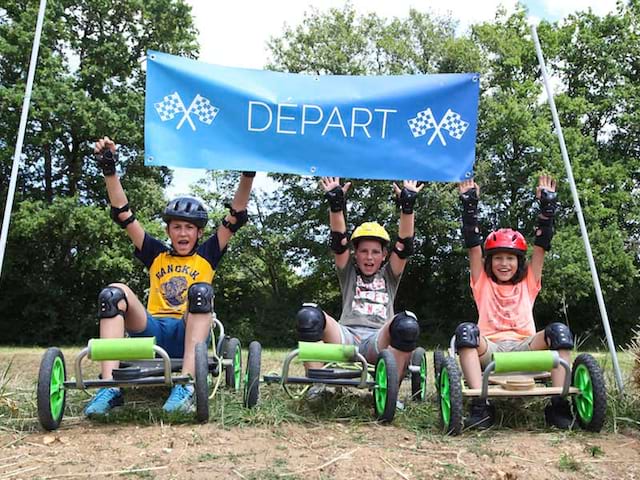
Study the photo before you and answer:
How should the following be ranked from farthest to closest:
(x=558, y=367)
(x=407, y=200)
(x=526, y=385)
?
1. (x=407, y=200)
2. (x=558, y=367)
3. (x=526, y=385)

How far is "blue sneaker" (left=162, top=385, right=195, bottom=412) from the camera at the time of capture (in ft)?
12.4

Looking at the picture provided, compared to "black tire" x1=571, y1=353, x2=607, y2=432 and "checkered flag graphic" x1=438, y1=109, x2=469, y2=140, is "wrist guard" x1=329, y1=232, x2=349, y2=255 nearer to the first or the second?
"checkered flag graphic" x1=438, y1=109, x2=469, y2=140

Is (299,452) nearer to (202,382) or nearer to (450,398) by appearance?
(202,382)

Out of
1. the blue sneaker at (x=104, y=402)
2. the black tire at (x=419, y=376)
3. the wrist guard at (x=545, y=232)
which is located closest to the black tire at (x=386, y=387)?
the black tire at (x=419, y=376)

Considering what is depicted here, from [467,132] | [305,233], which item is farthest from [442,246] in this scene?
[467,132]

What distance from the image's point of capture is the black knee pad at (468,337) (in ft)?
12.7

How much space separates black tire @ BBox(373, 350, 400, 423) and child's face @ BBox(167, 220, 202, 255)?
158 cm

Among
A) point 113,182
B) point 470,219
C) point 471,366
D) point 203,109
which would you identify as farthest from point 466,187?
point 113,182

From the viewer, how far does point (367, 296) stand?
470 cm

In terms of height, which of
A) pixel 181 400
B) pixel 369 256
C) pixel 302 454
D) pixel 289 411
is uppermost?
pixel 369 256

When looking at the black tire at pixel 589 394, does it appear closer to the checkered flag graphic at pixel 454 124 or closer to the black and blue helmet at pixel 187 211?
the checkered flag graphic at pixel 454 124

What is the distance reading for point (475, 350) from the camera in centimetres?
393

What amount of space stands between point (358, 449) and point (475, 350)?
3.59 feet

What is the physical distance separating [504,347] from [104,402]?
2.60 metres
